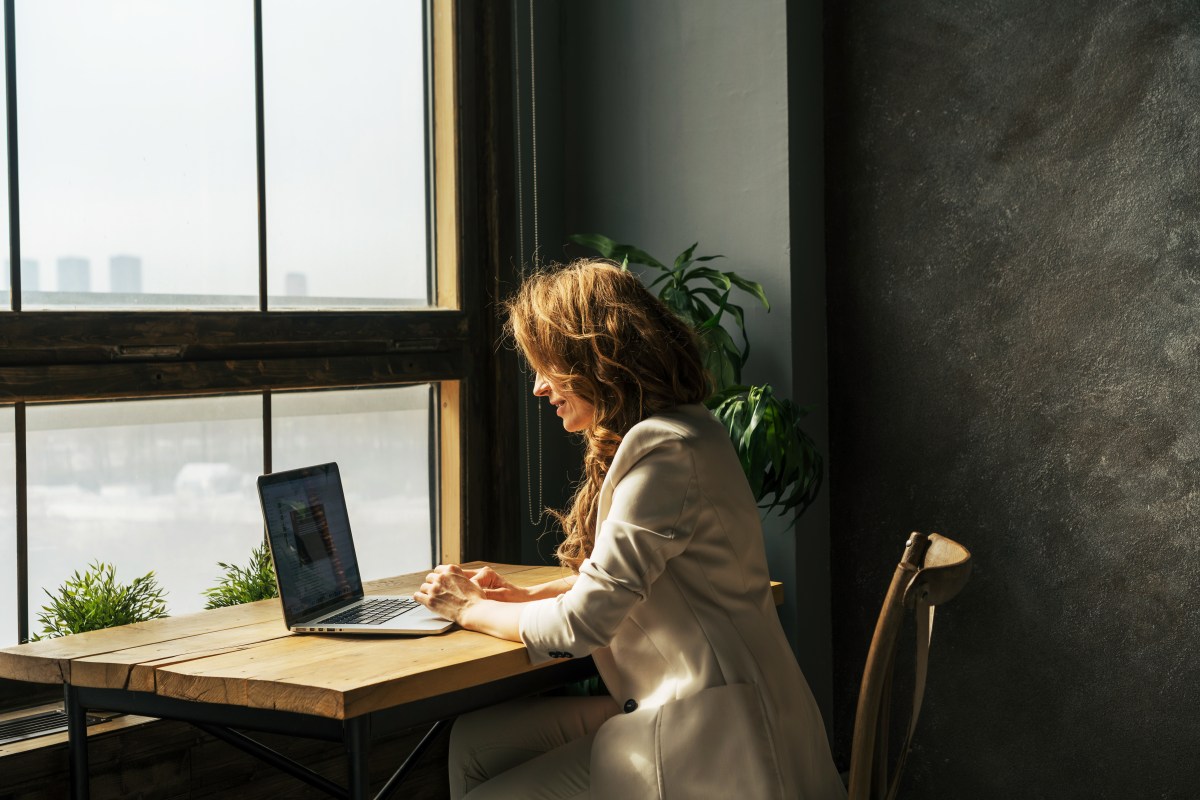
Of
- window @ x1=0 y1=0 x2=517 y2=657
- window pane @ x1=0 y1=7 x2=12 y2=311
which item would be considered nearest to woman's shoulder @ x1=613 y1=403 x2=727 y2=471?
window @ x1=0 y1=0 x2=517 y2=657

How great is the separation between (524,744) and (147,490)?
1.14m

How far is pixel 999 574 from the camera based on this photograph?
3.04m

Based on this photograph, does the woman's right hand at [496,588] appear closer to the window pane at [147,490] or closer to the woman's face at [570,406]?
the woman's face at [570,406]

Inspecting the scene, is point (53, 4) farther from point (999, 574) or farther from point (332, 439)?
point (999, 574)

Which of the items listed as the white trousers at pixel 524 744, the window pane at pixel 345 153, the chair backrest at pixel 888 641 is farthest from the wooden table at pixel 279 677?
the window pane at pixel 345 153

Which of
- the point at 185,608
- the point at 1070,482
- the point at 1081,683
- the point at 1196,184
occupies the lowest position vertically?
the point at 1081,683

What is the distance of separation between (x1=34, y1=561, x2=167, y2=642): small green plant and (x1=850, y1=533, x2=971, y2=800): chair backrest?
1542 millimetres

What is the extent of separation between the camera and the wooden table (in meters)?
1.75

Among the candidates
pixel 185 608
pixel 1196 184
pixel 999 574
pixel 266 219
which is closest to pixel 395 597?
pixel 185 608

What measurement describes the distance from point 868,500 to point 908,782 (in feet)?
2.48

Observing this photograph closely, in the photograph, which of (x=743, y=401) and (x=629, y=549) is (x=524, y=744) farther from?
(x=743, y=401)

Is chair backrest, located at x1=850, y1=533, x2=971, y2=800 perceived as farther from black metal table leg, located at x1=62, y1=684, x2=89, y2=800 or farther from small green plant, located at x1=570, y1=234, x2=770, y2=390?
small green plant, located at x1=570, y1=234, x2=770, y2=390

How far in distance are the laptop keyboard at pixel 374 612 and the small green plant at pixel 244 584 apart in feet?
1.87

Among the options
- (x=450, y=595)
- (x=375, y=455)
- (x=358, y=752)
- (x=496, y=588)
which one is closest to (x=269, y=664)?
(x=358, y=752)
